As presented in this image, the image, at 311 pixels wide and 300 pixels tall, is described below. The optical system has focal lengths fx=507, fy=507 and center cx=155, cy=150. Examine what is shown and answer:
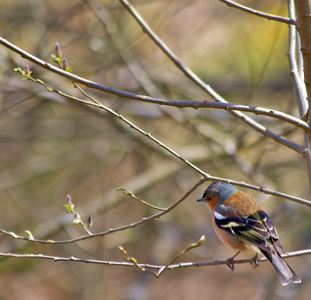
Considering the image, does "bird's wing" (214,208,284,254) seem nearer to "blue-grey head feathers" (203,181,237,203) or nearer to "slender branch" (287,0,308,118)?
"blue-grey head feathers" (203,181,237,203)

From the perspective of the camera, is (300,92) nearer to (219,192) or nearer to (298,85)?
(298,85)

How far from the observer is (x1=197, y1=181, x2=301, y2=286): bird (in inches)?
176

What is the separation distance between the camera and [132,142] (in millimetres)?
7746

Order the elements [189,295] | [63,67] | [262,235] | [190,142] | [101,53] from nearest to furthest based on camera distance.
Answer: [63,67] < [262,235] < [101,53] < [190,142] < [189,295]

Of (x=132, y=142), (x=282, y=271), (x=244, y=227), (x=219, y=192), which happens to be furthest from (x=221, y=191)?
(x=132, y=142)

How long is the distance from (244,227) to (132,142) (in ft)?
10.4

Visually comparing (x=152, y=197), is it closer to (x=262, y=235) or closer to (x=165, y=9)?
(x=165, y=9)

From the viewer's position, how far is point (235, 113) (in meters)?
3.98

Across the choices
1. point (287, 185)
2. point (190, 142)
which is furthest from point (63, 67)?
point (287, 185)

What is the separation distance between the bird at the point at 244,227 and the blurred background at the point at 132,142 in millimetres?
982

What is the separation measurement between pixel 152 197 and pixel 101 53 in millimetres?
2912

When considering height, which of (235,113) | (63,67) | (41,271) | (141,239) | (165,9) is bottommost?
(41,271)

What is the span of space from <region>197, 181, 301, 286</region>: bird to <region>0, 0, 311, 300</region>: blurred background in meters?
0.98

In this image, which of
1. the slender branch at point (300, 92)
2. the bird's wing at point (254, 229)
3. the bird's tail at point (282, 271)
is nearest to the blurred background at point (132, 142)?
the bird's wing at point (254, 229)
